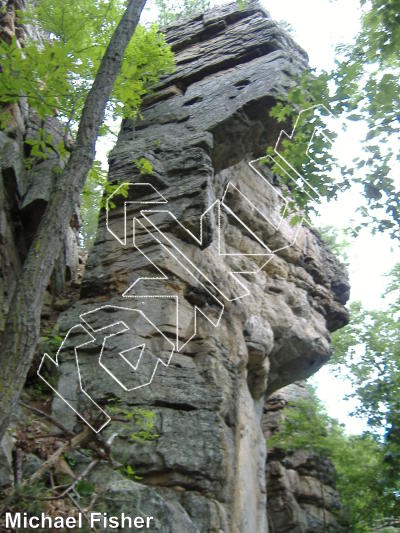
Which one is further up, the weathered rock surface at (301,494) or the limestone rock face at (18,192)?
the limestone rock face at (18,192)

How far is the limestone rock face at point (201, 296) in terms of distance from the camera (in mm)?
6555

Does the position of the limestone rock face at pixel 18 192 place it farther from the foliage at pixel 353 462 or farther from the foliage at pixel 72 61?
the foliage at pixel 353 462

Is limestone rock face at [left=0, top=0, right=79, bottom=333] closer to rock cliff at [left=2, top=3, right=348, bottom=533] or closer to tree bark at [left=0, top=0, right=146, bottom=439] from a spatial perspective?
rock cliff at [left=2, top=3, right=348, bottom=533]

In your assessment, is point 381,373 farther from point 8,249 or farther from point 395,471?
point 8,249

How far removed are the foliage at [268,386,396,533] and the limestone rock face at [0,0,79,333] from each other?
579 centimetres

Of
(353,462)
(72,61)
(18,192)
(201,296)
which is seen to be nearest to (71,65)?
(72,61)

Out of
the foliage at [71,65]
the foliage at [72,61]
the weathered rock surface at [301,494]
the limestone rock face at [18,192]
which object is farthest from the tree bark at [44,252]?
the weathered rock surface at [301,494]

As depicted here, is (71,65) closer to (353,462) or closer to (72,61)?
(72,61)

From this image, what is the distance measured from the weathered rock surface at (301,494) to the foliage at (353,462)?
0.92 feet

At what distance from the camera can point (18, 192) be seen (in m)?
9.54

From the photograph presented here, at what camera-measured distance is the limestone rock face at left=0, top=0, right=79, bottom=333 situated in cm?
888

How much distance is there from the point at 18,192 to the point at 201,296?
141 inches

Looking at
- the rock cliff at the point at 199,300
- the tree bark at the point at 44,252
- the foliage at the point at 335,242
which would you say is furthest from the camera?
the foliage at the point at 335,242

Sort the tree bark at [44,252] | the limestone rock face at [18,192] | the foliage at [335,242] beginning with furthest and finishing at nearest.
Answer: the foliage at [335,242], the limestone rock face at [18,192], the tree bark at [44,252]
